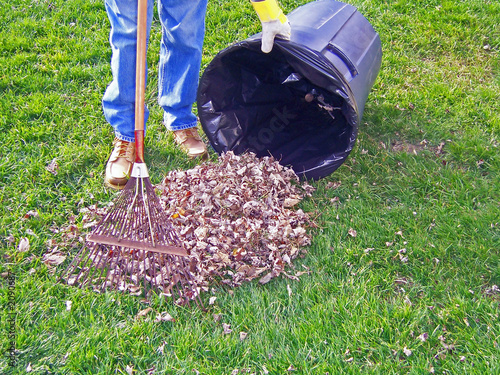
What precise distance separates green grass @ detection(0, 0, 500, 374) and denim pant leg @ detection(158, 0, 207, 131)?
0.89ft

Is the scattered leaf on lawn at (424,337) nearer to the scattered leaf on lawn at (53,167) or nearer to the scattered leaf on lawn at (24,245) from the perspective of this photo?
the scattered leaf on lawn at (24,245)

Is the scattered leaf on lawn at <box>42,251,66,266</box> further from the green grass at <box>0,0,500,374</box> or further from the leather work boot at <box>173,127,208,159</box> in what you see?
the leather work boot at <box>173,127,208,159</box>

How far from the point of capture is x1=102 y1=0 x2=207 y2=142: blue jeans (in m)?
2.70

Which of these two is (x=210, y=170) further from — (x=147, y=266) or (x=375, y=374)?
(x=375, y=374)

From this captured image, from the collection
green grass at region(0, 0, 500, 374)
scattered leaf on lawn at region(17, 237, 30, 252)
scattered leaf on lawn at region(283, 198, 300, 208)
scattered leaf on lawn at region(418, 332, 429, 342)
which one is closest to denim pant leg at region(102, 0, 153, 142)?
green grass at region(0, 0, 500, 374)

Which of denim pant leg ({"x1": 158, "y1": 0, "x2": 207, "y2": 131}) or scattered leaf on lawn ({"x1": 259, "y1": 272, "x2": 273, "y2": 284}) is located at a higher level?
denim pant leg ({"x1": 158, "y1": 0, "x2": 207, "y2": 131})

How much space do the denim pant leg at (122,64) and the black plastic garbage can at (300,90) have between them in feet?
1.55

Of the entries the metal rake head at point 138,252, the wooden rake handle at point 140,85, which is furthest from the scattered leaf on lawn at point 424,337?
the wooden rake handle at point 140,85

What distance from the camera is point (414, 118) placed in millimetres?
3541

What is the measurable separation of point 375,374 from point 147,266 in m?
1.20

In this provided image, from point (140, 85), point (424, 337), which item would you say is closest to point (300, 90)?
point (140, 85)

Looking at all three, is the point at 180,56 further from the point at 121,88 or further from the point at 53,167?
the point at 53,167

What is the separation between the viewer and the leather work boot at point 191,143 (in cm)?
322

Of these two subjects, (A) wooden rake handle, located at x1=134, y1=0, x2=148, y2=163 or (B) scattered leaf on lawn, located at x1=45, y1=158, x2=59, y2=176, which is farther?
(B) scattered leaf on lawn, located at x1=45, y1=158, x2=59, y2=176
